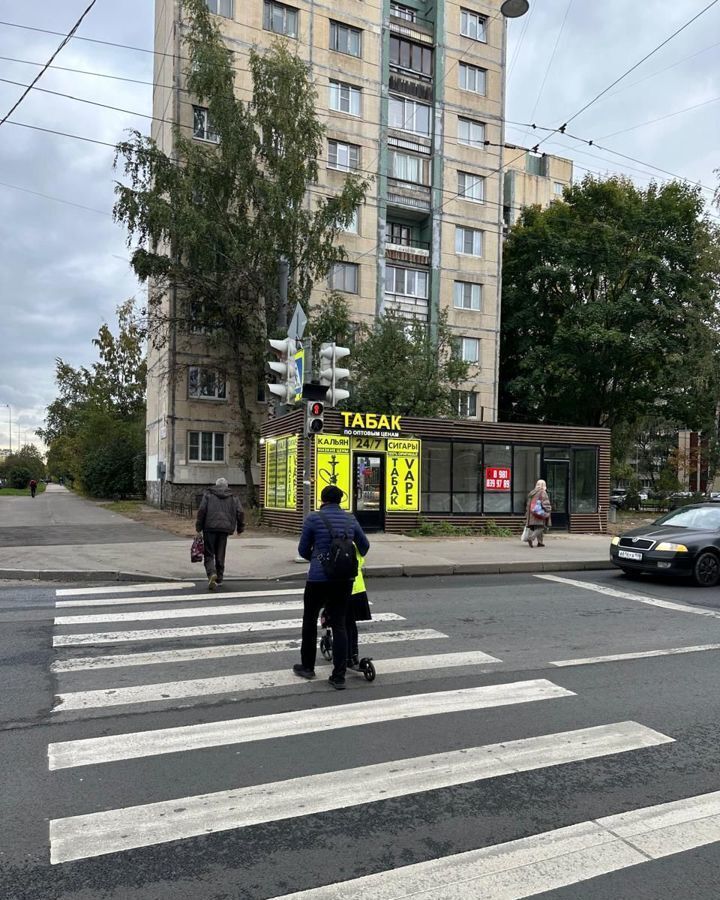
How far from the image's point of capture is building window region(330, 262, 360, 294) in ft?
103

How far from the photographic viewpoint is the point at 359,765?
162 inches

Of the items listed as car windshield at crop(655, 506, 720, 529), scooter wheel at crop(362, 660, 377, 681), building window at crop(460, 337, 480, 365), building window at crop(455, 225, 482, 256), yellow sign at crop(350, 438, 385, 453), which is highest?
building window at crop(455, 225, 482, 256)

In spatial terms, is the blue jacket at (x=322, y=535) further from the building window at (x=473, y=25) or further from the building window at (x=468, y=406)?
the building window at (x=473, y=25)

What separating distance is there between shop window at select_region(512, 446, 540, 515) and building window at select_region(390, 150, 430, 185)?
1772 centimetres

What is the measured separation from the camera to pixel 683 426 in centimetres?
3556

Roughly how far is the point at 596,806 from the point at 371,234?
30844mm

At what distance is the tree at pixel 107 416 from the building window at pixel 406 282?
11.7m

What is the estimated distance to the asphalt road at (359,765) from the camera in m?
3.01

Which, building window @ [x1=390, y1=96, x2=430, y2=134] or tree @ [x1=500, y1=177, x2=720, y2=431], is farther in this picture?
building window @ [x1=390, y1=96, x2=430, y2=134]

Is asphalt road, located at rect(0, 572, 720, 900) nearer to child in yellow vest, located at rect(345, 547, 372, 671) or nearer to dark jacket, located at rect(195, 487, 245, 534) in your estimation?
child in yellow vest, located at rect(345, 547, 372, 671)

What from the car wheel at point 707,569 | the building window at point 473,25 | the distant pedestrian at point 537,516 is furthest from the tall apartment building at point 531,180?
the car wheel at point 707,569

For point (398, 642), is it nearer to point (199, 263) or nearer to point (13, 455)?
point (199, 263)

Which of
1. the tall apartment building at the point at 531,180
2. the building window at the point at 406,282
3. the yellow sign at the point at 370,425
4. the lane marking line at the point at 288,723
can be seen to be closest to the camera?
the lane marking line at the point at 288,723

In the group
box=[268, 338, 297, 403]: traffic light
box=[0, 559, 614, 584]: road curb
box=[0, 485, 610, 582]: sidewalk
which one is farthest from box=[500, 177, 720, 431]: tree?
box=[268, 338, 297, 403]: traffic light
